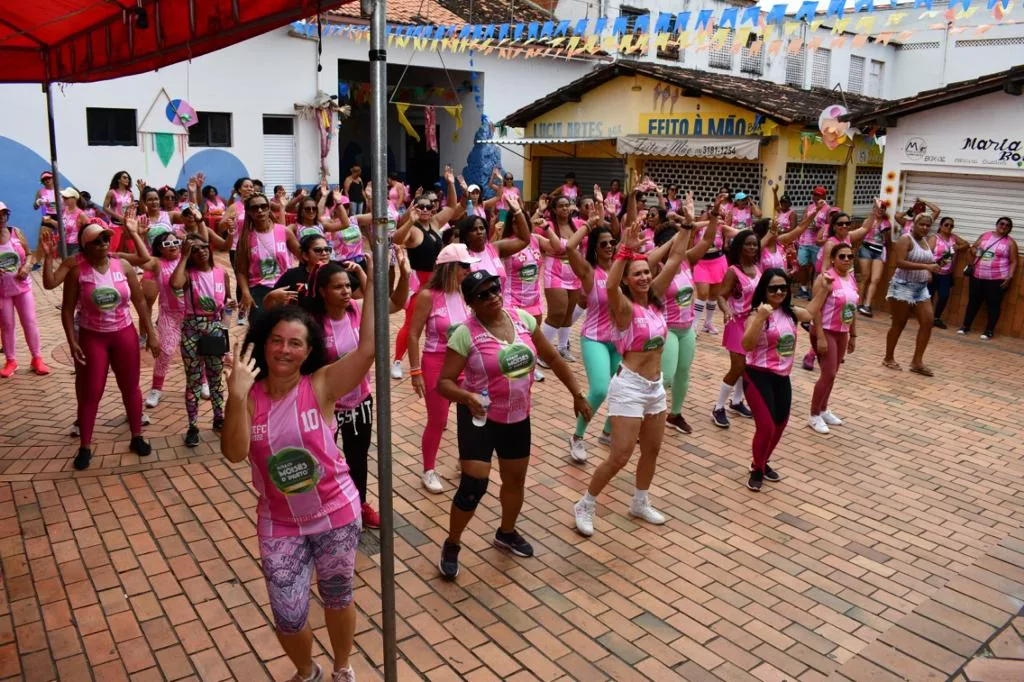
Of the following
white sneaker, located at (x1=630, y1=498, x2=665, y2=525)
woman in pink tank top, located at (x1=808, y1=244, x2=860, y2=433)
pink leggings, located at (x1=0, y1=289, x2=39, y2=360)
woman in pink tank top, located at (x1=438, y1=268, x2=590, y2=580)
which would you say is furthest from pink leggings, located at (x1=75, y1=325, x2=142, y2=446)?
woman in pink tank top, located at (x1=808, y1=244, x2=860, y2=433)

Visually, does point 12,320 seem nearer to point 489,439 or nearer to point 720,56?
point 489,439

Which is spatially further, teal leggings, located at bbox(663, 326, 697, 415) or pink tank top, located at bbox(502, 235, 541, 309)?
pink tank top, located at bbox(502, 235, 541, 309)

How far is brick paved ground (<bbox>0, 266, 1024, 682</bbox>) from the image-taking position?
13.5 ft

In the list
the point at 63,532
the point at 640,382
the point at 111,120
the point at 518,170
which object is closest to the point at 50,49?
the point at 63,532

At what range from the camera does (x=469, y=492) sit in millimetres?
4613

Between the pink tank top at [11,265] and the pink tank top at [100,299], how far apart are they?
2.81 meters

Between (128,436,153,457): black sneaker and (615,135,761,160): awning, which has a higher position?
(615,135,761,160): awning

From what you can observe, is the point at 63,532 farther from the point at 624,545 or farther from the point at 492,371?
the point at 624,545

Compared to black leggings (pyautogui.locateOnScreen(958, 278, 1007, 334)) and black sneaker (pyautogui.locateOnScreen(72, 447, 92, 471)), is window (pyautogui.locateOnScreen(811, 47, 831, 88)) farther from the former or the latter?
black sneaker (pyautogui.locateOnScreen(72, 447, 92, 471))

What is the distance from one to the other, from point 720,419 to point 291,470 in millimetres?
5201

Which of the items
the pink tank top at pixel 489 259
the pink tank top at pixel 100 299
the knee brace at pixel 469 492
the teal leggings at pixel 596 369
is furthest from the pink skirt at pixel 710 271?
the pink tank top at pixel 100 299

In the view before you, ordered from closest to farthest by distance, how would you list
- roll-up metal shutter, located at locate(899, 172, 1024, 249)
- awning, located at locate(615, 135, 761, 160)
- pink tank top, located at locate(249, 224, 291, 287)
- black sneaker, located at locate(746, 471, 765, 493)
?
1. black sneaker, located at locate(746, 471, 765, 493)
2. pink tank top, located at locate(249, 224, 291, 287)
3. roll-up metal shutter, located at locate(899, 172, 1024, 249)
4. awning, located at locate(615, 135, 761, 160)

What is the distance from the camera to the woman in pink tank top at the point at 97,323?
6039 mm

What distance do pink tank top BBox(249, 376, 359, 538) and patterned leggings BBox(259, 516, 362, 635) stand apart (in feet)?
0.16
